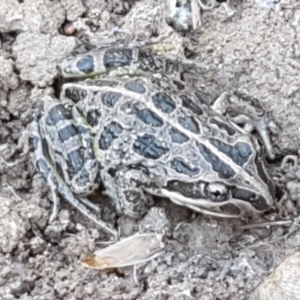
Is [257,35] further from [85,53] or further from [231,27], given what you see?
[85,53]

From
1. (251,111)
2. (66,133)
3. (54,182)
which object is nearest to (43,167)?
(54,182)

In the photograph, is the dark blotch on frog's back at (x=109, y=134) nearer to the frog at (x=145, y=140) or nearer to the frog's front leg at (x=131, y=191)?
the frog at (x=145, y=140)

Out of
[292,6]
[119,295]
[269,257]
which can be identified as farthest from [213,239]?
[292,6]

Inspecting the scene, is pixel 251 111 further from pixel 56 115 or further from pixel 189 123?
pixel 56 115

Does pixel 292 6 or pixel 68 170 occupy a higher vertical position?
pixel 292 6

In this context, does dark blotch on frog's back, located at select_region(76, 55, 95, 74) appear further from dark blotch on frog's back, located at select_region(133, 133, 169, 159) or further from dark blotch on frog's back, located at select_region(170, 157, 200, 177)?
dark blotch on frog's back, located at select_region(170, 157, 200, 177)

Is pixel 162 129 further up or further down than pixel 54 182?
further up

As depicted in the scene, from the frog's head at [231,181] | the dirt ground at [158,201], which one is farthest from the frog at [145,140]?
the dirt ground at [158,201]
